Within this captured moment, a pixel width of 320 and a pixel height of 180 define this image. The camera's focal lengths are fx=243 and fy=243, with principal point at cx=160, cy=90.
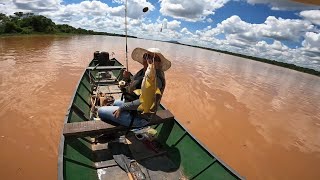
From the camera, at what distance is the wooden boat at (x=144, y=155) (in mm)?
4457

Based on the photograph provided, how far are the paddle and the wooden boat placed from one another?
80 millimetres

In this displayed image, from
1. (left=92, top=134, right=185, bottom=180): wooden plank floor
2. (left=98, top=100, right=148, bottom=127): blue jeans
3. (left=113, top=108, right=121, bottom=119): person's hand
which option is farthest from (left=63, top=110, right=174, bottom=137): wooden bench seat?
(left=92, top=134, right=185, bottom=180): wooden plank floor

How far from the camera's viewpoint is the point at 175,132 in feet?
19.3

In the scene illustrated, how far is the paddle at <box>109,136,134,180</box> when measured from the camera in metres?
4.86

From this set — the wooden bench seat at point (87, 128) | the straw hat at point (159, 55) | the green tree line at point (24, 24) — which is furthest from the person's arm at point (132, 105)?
the green tree line at point (24, 24)

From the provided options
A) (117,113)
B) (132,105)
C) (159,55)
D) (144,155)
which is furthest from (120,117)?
(159,55)

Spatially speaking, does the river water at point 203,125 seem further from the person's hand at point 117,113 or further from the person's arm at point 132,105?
the person's arm at point 132,105

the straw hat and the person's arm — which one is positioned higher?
the straw hat

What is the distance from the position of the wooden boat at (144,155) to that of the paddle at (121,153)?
0.08m

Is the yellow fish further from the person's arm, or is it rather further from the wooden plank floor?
the wooden plank floor

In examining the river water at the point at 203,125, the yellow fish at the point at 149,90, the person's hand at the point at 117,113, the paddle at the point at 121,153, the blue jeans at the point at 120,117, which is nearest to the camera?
the yellow fish at the point at 149,90

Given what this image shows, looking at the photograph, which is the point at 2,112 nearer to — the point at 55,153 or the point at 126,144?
the point at 55,153

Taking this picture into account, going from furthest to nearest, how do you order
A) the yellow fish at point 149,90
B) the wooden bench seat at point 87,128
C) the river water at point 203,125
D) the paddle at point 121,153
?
the river water at point 203,125
the paddle at point 121,153
the wooden bench seat at point 87,128
the yellow fish at point 149,90

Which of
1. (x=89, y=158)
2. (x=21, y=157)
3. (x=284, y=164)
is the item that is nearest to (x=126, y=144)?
(x=89, y=158)
